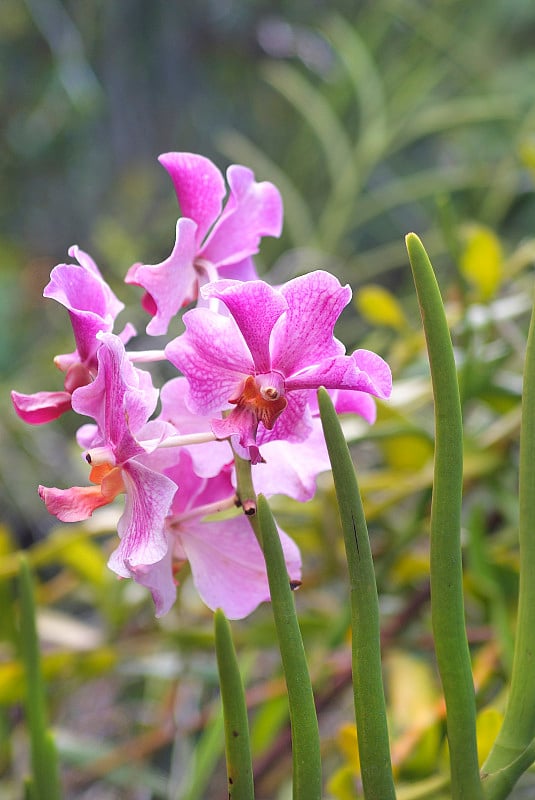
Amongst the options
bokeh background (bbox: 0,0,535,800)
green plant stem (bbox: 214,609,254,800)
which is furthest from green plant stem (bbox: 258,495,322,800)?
bokeh background (bbox: 0,0,535,800)

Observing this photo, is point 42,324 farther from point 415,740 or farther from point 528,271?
point 415,740

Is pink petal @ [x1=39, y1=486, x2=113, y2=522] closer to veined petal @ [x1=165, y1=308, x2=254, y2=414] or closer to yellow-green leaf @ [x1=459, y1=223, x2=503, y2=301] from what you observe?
veined petal @ [x1=165, y1=308, x2=254, y2=414]

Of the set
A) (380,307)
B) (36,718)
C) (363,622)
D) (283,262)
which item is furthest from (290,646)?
(283,262)

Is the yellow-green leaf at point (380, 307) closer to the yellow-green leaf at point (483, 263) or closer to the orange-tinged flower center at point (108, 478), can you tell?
the yellow-green leaf at point (483, 263)

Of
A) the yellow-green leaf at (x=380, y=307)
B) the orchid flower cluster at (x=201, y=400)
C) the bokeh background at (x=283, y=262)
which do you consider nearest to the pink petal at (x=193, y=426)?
the orchid flower cluster at (x=201, y=400)

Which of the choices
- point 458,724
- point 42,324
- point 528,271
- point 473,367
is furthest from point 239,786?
point 42,324
